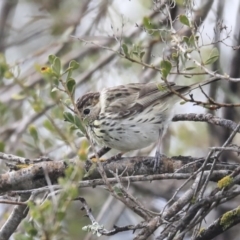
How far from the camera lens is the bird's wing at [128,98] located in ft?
16.6

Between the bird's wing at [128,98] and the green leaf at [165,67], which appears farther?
the bird's wing at [128,98]

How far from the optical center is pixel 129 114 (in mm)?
5031

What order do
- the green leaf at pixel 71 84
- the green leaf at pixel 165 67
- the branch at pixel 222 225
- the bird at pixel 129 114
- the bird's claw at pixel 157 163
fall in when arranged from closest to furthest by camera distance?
the green leaf at pixel 71 84, the green leaf at pixel 165 67, the branch at pixel 222 225, the bird's claw at pixel 157 163, the bird at pixel 129 114

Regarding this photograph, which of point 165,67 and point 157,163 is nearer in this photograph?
point 165,67

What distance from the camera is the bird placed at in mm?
4820

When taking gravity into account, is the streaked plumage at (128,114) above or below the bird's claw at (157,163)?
above

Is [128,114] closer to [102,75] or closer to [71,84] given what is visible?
[102,75]

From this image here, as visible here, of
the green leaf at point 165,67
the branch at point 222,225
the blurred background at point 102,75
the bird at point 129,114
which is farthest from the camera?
the blurred background at point 102,75

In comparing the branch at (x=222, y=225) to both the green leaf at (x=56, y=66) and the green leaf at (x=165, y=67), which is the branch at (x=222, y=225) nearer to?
the green leaf at (x=165, y=67)

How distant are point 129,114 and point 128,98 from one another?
23cm

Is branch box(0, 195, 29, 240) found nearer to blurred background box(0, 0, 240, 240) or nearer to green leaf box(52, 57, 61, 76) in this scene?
green leaf box(52, 57, 61, 76)

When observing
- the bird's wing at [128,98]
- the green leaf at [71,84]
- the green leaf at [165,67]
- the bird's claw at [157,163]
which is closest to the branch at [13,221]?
the bird's claw at [157,163]

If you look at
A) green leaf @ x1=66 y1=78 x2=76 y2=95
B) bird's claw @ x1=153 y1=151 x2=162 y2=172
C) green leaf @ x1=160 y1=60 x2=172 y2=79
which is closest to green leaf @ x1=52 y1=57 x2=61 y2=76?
green leaf @ x1=66 y1=78 x2=76 y2=95

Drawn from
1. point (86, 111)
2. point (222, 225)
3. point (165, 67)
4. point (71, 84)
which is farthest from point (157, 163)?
point (86, 111)
